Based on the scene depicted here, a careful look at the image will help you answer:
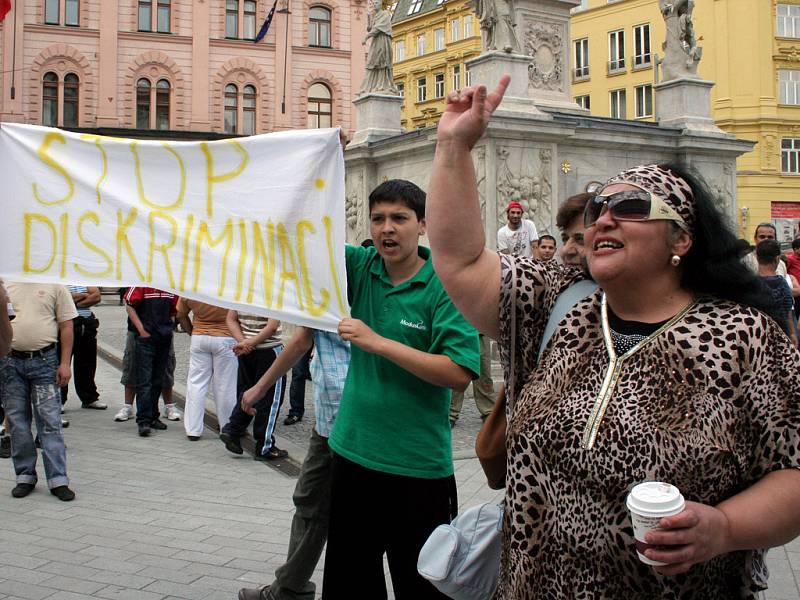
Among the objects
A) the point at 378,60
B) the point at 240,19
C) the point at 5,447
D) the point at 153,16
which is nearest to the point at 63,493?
the point at 5,447

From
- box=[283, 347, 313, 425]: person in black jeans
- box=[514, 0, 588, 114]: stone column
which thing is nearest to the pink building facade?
box=[514, 0, 588, 114]: stone column

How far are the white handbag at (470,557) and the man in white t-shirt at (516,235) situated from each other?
9.19 m

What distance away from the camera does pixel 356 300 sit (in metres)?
4.09

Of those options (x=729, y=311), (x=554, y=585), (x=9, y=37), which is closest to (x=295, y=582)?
(x=554, y=585)

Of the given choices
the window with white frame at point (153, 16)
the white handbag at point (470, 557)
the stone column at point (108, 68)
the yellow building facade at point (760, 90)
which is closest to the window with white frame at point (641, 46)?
the yellow building facade at point (760, 90)

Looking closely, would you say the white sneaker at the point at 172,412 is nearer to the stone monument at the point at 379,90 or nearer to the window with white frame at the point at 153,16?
the stone monument at the point at 379,90

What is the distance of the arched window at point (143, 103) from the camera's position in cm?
4597

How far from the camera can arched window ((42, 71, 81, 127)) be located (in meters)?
44.9

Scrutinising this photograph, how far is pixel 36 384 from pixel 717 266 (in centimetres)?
630

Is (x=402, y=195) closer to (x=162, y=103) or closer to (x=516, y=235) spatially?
A: (x=516, y=235)

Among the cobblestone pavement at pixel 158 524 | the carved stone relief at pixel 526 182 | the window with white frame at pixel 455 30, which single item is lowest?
the cobblestone pavement at pixel 158 524

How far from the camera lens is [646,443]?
2186 millimetres

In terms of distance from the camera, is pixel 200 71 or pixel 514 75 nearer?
pixel 514 75

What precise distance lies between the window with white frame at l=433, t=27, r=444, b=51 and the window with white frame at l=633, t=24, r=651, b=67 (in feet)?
59.7
